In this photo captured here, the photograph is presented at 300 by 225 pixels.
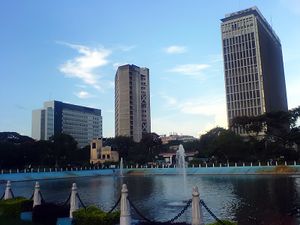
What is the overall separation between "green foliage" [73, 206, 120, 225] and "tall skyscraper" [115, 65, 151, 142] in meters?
132

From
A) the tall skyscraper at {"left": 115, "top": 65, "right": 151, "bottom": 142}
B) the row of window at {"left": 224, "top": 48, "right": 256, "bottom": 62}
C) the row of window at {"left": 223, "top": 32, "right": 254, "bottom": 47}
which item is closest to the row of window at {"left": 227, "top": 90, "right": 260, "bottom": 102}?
the row of window at {"left": 224, "top": 48, "right": 256, "bottom": 62}

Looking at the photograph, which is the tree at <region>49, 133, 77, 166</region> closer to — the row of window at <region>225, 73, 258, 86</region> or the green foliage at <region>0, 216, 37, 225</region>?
the row of window at <region>225, 73, 258, 86</region>

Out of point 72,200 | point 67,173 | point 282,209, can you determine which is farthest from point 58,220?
point 67,173

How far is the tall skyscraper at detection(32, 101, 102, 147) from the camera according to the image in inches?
6038

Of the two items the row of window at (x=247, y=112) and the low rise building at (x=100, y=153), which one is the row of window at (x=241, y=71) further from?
the low rise building at (x=100, y=153)

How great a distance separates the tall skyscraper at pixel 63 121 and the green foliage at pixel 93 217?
141989 mm

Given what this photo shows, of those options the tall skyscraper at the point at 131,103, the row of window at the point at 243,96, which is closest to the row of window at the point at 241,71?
the row of window at the point at 243,96

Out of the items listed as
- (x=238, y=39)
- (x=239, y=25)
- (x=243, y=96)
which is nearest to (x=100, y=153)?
(x=243, y=96)

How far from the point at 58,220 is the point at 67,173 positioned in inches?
2281

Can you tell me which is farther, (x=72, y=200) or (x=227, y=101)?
(x=227, y=101)

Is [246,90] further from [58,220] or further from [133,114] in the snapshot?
[58,220]

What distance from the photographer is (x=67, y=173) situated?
67688 mm

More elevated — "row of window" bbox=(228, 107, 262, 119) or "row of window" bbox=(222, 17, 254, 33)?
"row of window" bbox=(222, 17, 254, 33)

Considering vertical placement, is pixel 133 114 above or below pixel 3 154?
above
